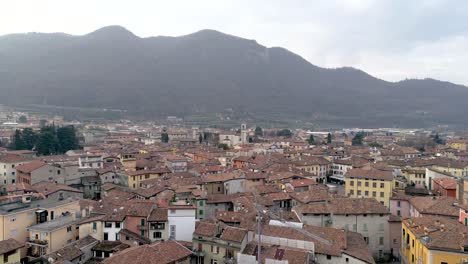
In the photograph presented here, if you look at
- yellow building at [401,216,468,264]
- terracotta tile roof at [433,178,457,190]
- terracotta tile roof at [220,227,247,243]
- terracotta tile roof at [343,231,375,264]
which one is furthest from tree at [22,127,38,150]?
yellow building at [401,216,468,264]

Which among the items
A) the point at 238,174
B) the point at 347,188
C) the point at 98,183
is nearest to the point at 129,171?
the point at 98,183

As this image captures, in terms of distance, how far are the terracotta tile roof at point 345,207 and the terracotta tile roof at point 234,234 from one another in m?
7.66

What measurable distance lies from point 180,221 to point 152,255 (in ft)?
21.9

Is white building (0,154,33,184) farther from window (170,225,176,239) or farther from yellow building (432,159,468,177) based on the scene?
yellow building (432,159,468,177)

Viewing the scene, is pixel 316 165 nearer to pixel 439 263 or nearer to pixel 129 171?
pixel 129 171

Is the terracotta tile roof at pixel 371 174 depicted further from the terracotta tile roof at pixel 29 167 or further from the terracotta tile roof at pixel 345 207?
the terracotta tile roof at pixel 29 167

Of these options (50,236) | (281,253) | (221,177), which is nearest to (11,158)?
(221,177)

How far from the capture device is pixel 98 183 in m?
51.4

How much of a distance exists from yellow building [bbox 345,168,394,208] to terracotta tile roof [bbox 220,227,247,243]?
24.0 m

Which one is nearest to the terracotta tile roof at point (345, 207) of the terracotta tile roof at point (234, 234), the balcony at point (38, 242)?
the terracotta tile roof at point (234, 234)

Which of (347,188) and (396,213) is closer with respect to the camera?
(396,213)

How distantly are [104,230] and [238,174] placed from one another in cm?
2334

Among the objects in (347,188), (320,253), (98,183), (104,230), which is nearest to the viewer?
(320,253)

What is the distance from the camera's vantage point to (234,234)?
26391 mm
